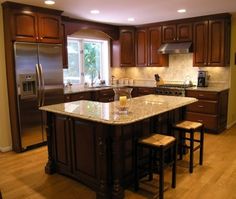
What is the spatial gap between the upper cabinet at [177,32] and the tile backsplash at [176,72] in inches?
18.8

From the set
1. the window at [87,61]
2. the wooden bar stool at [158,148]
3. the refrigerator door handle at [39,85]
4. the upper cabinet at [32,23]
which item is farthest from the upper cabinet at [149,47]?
the wooden bar stool at [158,148]

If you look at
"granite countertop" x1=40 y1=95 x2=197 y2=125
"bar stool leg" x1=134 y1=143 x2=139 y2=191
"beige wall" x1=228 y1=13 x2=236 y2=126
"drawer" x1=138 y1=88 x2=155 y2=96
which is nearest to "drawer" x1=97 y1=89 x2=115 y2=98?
"drawer" x1=138 y1=88 x2=155 y2=96

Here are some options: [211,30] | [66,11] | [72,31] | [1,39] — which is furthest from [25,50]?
[211,30]

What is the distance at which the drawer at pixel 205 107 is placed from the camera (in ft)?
16.3

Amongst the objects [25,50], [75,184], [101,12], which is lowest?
[75,184]

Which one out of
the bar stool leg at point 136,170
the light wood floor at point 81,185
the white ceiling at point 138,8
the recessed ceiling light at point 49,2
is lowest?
the light wood floor at point 81,185

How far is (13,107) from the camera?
13.6 feet

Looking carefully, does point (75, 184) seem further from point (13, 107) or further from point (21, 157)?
point (13, 107)

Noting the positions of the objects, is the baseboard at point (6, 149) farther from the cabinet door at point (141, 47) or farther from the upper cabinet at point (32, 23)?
the cabinet door at point (141, 47)

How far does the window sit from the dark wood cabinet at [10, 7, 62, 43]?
1141mm

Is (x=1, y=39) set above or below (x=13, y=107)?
above

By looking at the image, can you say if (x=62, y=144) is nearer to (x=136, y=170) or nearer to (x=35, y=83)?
(x=136, y=170)

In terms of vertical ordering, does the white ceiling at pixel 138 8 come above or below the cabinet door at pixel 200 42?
above

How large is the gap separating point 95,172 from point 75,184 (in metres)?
0.45
